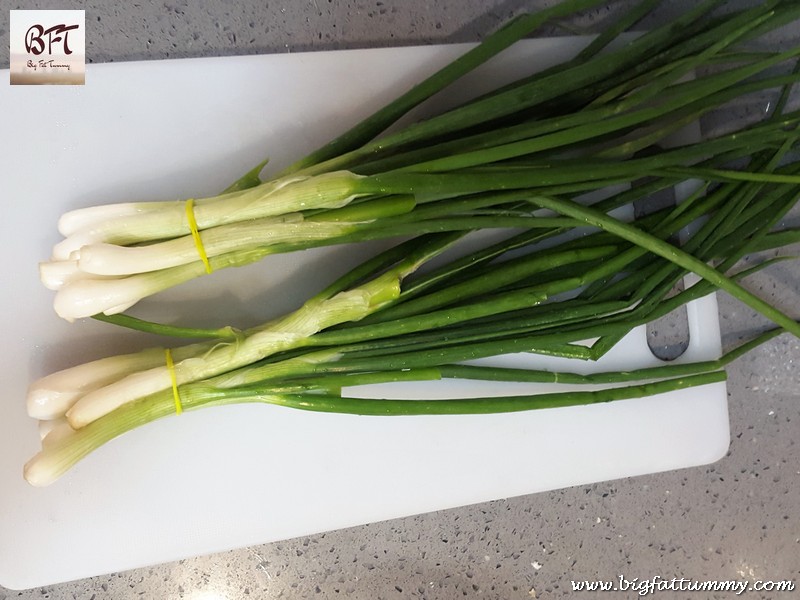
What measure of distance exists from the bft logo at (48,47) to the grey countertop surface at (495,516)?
18 mm

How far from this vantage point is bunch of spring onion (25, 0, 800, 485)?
0.82m

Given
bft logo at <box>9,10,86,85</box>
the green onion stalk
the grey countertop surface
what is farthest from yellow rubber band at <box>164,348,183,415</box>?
bft logo at <box>9,10,86,85</box>

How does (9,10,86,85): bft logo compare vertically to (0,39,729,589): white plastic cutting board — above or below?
above

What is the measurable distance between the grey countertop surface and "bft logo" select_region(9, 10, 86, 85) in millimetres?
18

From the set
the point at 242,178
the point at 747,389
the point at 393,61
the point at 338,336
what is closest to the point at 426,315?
the point at 338,336

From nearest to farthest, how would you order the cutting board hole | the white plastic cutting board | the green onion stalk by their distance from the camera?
the green onion stalk
the white plastic cutting board
the cutting board hole

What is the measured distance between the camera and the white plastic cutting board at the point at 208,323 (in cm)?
93

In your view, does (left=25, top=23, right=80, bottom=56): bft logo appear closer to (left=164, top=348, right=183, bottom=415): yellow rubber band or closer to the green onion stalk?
the green onion stalk

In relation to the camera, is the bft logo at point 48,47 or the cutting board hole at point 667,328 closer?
the bft logo at point 48,47

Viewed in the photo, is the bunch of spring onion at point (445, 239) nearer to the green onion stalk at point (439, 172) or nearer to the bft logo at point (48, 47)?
the green onion stalk at point (439, 172)

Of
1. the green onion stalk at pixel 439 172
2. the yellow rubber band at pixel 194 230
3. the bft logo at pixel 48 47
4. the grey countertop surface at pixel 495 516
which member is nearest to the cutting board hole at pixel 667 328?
the grey countertop surface at pixel 495 516

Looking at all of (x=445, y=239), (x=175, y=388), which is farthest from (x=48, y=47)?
(x=445, y=239)

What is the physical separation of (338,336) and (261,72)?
1.49 feet

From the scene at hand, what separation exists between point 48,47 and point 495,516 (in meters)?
1.09
